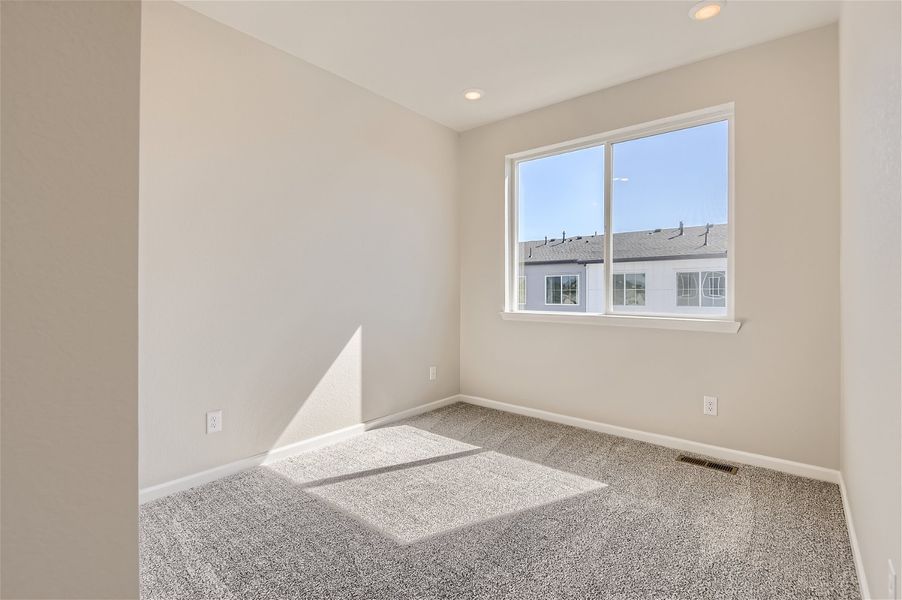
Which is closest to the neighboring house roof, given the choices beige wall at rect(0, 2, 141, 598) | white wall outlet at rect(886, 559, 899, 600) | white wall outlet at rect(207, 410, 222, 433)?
white wall outlet at rect(886, 559, 899, 600)

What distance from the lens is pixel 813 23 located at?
2316 mm

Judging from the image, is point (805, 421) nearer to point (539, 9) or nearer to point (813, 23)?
point (813, 23)

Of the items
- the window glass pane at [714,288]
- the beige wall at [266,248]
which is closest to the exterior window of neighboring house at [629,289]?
the window glass pane at [714,288]

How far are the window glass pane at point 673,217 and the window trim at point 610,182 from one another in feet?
0.12

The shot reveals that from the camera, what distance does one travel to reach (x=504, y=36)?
2.44 meters

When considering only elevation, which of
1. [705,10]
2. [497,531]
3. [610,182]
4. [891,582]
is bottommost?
[497,531]

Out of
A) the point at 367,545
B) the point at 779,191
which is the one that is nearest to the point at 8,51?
the point at 367,545

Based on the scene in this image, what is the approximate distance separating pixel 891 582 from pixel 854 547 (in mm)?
837

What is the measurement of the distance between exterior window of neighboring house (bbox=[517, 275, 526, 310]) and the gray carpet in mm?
1320

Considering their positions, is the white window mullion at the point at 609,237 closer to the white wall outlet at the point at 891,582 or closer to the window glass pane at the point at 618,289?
the window glass pane at the point at 618,289

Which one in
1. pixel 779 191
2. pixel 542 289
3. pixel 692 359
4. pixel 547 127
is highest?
pixel 547 127

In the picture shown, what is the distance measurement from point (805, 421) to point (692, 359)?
2.08ft

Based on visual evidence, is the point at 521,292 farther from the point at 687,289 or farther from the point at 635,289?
the point at 687,289

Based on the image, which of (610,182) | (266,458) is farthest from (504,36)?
(266,458)
